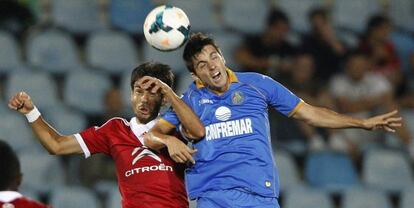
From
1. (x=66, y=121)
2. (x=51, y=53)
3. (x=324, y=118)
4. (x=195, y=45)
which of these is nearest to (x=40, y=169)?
(x=66, y=121)

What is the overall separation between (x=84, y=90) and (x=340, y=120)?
4.59m

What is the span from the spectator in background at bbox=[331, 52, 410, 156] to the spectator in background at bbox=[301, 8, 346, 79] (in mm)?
142

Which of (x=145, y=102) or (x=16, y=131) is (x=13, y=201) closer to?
(x=145, y=102)

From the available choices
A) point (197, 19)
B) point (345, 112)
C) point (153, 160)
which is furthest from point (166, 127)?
point (197, 19)

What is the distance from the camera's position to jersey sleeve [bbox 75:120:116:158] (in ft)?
21.7

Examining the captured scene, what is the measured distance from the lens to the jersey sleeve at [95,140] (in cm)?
662

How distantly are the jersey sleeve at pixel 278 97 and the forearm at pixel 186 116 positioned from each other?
1.65 feet

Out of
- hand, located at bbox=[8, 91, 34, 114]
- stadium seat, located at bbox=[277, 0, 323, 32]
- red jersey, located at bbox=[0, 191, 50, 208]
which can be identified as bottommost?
red jersey, located at bbox=[0, 191, 50, 208]

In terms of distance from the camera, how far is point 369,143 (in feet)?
34.9

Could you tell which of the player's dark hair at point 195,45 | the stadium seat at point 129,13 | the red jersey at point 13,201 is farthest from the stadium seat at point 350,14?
the red jersey at point 13,201

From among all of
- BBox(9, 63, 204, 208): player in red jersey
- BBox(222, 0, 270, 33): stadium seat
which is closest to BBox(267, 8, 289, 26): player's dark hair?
BBox(222, 0, 270, 33): stadium seat

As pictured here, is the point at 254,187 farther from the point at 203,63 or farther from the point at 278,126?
the point at 278,126

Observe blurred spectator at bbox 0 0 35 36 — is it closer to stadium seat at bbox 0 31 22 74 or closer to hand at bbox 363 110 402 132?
stadium seat at bbox 0 31 22 74

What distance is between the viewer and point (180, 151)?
611cm
